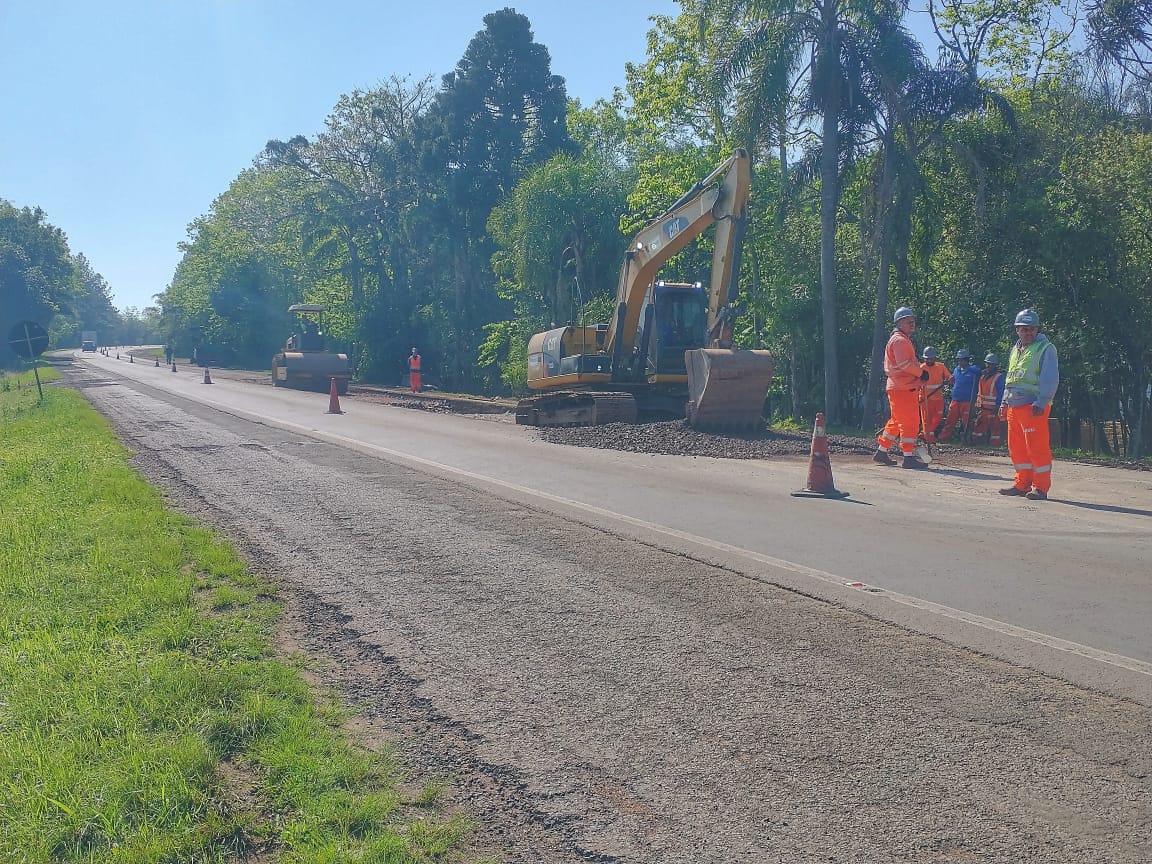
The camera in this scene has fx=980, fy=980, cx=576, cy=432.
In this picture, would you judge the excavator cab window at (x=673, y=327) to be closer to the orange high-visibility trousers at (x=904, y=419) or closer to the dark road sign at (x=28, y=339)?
the orange high-visibility trousers at (x=904, y=419)

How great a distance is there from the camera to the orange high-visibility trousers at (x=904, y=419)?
12453 mm

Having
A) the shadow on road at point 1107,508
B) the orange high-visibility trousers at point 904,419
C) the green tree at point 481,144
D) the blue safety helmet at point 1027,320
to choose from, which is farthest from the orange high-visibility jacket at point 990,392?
the green tree at point 481,144

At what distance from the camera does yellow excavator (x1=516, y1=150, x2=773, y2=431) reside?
16.4 m

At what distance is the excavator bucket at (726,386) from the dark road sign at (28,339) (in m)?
18.3

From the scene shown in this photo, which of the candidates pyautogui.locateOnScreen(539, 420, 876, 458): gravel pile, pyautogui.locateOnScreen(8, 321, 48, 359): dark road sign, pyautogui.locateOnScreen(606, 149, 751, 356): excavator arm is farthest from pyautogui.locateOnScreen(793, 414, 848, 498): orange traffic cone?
pyautogui.locateOnScreen(8, 321, 48, 359): dark road sign

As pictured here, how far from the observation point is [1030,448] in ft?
33.9

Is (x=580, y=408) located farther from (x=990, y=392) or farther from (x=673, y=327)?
(x=990, y=392)

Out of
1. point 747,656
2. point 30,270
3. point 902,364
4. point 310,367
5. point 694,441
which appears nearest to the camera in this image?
point 747,656

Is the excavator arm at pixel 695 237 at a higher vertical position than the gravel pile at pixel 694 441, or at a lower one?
higher

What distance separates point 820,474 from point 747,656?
5751 mm

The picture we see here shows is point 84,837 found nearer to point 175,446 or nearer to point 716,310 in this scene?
point 175,446

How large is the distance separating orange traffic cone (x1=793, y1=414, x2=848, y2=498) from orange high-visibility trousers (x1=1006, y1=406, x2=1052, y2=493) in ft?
6.27

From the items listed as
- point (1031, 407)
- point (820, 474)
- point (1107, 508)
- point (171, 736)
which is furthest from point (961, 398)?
point (171, 736)

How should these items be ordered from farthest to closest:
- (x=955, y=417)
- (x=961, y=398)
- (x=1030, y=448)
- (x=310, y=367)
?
(x=310, y=367) → (x=955, y=417) → (x=961, y=398) → (x=1030, y=448)
